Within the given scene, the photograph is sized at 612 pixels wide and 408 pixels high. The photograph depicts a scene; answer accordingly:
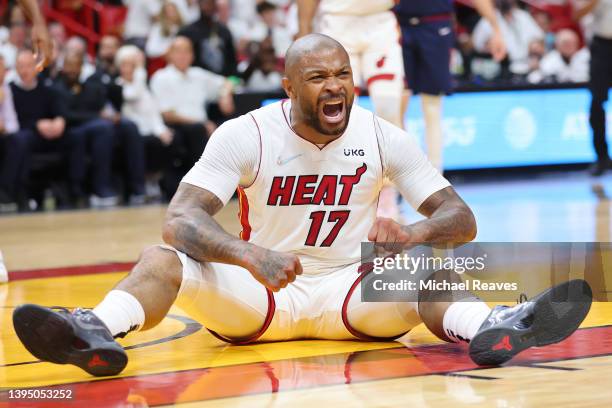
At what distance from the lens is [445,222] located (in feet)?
15.0

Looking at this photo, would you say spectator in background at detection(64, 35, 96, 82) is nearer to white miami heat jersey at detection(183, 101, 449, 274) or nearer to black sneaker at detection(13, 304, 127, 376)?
white miami heat jersey at detection(183, 101, 449, 274)

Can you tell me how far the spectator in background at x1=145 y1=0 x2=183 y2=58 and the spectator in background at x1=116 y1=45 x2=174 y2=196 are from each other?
4.94ft

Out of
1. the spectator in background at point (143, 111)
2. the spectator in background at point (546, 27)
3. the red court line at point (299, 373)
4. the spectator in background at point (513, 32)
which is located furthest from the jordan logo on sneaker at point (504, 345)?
the spectator in background at point (546, 27)

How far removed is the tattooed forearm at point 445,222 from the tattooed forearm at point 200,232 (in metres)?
0.64

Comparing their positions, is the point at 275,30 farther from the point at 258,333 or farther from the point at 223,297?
the point at 223,297

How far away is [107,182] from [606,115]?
6.17 meters

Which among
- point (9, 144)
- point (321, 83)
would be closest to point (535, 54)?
point (9, 144)

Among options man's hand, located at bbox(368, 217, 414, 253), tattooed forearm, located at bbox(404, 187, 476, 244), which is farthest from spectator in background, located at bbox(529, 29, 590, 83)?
man's hand, located at bbox(368, 217, 414, 253)

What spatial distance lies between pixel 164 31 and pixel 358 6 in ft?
23.1

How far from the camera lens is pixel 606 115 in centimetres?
1477

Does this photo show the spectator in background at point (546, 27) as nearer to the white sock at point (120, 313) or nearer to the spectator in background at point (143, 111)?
the spectator in background at point (143, 111)

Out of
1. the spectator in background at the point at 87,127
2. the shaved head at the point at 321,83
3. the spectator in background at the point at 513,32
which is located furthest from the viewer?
the spectator in background at the point at 513,32

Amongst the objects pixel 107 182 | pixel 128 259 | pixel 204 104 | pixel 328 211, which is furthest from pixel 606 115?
pixel 328 211

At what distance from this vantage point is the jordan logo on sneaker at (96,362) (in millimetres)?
3998
